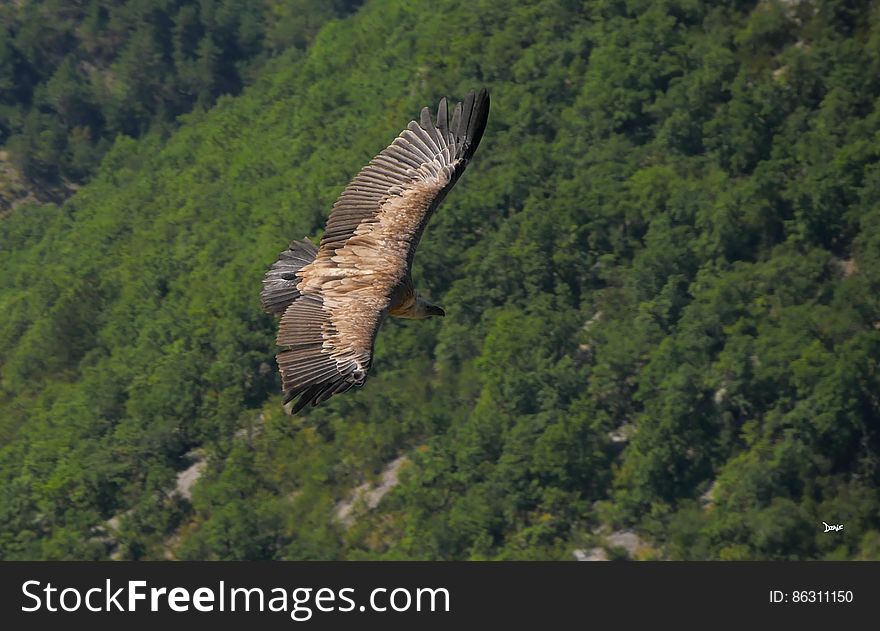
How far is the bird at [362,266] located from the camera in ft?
81.8

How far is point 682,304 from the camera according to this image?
250ft

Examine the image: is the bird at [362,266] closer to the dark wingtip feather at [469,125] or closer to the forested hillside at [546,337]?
the dark wingtip feather at [469,125]

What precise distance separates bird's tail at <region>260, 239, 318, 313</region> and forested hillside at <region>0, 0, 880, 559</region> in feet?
132

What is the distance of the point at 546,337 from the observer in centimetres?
7544

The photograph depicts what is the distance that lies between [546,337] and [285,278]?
4862 centimetres

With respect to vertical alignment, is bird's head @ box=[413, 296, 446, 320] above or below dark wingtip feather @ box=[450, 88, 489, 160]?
below

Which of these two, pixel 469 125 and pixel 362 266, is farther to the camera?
pixel 469 125

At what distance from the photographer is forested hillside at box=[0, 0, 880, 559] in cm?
6956

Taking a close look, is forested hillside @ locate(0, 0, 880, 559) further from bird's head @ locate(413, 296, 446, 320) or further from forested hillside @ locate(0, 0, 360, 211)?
bird's head @ locate(413, 296, 446, 320)

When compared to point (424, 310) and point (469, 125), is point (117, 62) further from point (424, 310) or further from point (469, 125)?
point (424, 310)

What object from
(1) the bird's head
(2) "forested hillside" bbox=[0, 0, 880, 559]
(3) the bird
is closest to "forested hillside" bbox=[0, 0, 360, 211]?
(2) "forested hillside" bbox=[0, 0, 880, 559]

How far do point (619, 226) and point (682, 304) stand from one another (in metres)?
6.04

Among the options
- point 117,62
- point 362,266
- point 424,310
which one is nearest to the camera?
point 362,266

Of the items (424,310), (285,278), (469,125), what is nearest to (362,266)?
(285,278)
